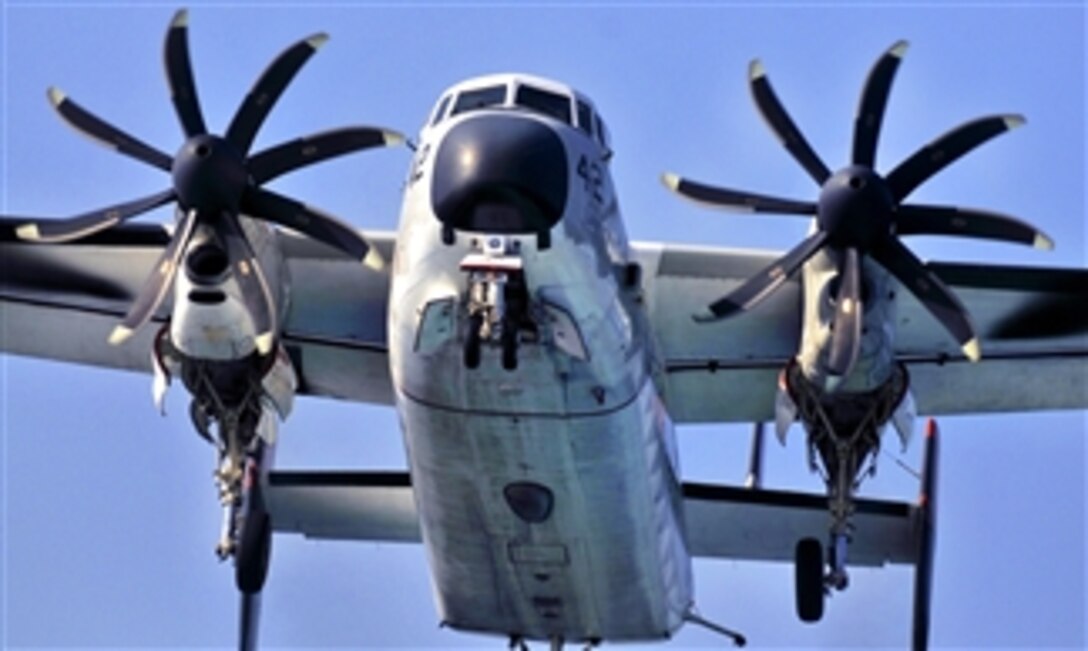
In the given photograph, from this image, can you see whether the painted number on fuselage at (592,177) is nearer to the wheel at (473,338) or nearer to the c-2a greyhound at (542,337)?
the c-2a greyhound at (542,337)

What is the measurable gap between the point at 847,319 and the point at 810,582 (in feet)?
9.33

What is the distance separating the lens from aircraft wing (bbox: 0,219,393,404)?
81.6 feet

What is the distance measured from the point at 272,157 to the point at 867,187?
5.49 meters

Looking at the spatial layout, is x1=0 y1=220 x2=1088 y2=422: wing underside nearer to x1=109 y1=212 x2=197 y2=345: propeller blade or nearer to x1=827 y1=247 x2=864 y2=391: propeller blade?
x1=827 y1=247 x2=864 y2=391: propeller blade

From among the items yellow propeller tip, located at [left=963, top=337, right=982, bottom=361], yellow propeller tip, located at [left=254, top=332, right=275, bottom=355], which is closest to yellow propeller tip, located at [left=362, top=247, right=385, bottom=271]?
yellow propeller tip, located at [left=254, top=332, right=275, bottom=355]

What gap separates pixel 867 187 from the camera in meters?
22.5

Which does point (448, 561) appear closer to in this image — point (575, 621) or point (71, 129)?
point (575, 621)

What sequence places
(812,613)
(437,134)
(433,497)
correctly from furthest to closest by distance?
(812,613) < (433,497) < (437,134)

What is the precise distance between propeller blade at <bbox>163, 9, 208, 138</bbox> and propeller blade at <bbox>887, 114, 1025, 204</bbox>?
6.54m

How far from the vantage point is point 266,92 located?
23375mm

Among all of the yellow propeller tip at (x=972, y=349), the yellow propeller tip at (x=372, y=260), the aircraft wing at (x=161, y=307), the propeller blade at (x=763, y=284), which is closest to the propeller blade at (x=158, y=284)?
the yellow propeller tip at (x=372, y=260)

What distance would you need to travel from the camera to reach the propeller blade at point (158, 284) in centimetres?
2234

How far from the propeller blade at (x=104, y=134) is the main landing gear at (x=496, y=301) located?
4390 millimetres

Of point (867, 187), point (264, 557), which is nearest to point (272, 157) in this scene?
point (264, 557)
